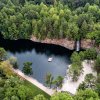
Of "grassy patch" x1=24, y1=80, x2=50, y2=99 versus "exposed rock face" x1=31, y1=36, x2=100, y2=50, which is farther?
"exposed rock face" x1=31, y1=36, x2=100, y2=50

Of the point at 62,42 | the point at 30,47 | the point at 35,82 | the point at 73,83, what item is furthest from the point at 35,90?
the point at 62,42

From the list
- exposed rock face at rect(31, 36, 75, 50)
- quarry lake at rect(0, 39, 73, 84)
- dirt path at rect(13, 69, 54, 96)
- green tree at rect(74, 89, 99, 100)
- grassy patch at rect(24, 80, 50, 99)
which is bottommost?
grassy patch at rect(24, 80, 50, 99)

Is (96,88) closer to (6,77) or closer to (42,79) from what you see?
(42,79)

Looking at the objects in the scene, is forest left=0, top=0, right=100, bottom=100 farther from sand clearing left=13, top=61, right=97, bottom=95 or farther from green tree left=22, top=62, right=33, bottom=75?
sand clearing left=13, top=61, right=97, bottom=95

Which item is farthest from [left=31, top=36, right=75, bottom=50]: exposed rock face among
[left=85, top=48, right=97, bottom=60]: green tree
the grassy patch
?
the grassy patch

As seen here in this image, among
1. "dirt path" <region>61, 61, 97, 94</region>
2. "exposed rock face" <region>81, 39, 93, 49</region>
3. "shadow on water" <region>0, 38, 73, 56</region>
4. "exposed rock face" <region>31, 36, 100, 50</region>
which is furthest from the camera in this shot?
"shadow on water" <region>0, 38, 73, 56</region>

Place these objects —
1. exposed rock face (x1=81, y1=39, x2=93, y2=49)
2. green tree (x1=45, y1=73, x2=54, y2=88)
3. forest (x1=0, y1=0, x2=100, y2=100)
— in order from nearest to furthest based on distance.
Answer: green tree (x1=45, y1=73, x2=54, y2=88), forest (x1=0, y1=0, x2=100, y2=100), exposed rock face (x1=81, y1=39, x2=93, y2=49)

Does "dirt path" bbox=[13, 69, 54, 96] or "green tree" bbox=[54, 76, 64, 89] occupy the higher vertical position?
"green tree" bbox=[54, 76, 64, 89]

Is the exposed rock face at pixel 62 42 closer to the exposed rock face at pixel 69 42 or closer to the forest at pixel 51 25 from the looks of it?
the exposed rock face at pixel 69 42
